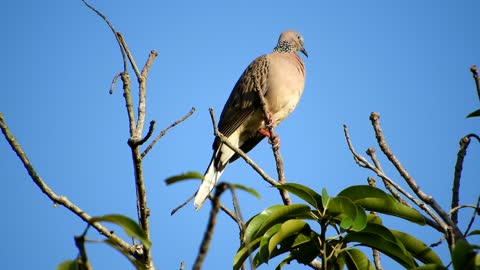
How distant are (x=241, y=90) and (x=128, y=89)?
3.48 meters

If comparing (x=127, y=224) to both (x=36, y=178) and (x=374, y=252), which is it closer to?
(x=36, y=178)

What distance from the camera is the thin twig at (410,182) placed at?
175cm

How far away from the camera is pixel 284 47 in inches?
271

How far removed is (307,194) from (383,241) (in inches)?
12.0

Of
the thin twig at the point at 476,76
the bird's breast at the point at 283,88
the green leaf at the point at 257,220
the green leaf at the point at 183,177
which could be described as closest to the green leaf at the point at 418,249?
the green leaf at the point at 257,220

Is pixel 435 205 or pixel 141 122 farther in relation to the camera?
pixel 141 122

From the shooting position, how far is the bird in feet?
18.4


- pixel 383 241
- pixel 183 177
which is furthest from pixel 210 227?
pixel 383 241

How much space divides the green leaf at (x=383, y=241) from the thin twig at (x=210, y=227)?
0.94 meters

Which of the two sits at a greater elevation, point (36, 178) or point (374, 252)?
point (36, 178)

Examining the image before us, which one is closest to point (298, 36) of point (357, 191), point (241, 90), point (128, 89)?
point (241, 90)

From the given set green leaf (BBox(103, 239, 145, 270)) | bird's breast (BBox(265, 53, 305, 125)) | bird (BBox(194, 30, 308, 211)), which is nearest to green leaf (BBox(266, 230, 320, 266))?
green leaf (BBox(103, 239, 145, 270))

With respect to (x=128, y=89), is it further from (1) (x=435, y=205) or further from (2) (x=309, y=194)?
(1) (x=435, y=205)

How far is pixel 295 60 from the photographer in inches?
250
